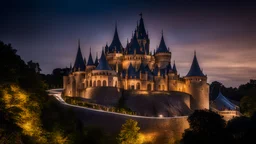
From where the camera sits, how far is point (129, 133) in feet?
158

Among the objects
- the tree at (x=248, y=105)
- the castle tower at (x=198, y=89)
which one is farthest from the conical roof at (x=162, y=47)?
the tree at (x=248, y=105)

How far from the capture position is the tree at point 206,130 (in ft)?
136

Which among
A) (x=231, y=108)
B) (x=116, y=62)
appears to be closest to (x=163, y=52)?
(x=116, y=62)

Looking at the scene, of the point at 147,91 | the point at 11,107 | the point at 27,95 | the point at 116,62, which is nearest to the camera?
the point at 11,107

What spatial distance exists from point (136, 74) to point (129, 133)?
82.5 feet

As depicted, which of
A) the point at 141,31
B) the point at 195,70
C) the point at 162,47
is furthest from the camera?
the point at 141,31

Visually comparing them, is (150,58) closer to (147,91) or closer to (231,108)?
(147,91)

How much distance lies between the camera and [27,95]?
137ft

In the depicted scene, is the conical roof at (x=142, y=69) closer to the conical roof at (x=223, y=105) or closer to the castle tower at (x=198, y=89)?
the castle tower at (x=198, y=89)

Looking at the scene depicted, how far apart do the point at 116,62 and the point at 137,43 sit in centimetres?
560

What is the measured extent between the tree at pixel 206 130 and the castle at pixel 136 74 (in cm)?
2241

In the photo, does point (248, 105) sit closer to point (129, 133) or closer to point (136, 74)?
point (136, 74)

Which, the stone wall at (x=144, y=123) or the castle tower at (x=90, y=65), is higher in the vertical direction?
the castle tower at (x=90, y=65)

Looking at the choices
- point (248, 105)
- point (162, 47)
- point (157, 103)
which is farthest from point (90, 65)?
point (248, 105)
